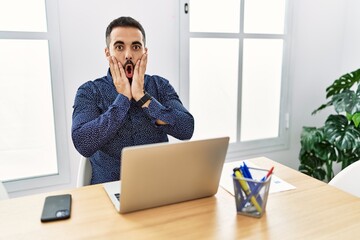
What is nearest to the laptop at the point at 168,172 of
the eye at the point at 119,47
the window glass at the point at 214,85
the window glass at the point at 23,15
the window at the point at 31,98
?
the eye at the point at 119,47

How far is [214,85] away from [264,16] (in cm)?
71

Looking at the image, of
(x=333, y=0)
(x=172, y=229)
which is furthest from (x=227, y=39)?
(x=172, y=229)

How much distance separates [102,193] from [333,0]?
103 inches

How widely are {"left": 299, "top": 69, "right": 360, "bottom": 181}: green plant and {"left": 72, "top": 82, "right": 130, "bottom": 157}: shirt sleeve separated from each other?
162 centimetres

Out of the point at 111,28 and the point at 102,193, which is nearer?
the point at 102,193

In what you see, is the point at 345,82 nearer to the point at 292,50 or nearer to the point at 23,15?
the point at 292,50

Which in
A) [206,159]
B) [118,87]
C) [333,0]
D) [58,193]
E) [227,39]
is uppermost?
[333,0]

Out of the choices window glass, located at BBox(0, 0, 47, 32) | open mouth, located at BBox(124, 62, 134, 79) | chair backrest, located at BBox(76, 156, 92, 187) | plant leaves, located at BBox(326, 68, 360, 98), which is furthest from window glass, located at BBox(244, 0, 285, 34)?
chair backrest, located at BBox(76, 156, 92, 187)

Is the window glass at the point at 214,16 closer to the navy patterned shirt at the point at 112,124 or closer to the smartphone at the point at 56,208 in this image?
the navy patterned shirt at the point at 112,124

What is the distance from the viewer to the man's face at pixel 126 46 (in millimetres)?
1458

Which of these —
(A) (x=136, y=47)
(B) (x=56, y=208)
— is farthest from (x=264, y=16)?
(B) (x=56, y=208)

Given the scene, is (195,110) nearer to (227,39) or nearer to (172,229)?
(227,39)

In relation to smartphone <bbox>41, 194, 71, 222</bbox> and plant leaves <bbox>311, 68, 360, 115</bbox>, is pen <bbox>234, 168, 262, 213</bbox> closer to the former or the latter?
smartphone <bbox>41, 194, 71, 222</bbox>

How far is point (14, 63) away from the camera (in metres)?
1.88
